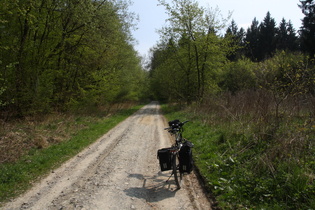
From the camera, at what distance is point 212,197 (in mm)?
5152

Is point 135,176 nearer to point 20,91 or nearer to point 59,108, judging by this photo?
point 20,91

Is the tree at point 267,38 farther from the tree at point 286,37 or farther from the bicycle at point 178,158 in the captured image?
the bicycle at point 178,158

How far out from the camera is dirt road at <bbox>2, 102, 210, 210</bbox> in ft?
15.4

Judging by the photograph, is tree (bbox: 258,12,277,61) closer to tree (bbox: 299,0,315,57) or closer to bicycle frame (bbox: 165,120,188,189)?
tree (bbox: 299,0,315,57)

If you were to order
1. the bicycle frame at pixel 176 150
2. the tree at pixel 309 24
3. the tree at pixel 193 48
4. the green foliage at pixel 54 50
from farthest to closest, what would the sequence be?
the tree at pixel 309 24, the tree at pixel 193 48, the green foliage at pixel 54 50, the bicycle frame at pixel 176 150

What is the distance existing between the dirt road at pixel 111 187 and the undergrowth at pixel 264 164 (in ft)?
2.32

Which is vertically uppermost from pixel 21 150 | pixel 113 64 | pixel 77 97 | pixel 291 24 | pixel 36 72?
pixel 291 24

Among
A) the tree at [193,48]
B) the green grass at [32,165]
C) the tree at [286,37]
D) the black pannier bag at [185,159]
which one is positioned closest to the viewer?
the green grass at [32,165]

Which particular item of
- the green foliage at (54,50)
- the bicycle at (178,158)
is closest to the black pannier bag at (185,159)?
the bicycle at (178,158)

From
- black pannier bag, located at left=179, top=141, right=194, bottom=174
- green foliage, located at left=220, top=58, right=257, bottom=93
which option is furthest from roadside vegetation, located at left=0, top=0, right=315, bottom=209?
green foliage, located at left=220, top=58, right=257, bottom=93

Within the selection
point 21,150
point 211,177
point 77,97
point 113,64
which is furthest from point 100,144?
point 113,64

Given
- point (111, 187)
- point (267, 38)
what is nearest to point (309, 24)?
point (267, 38)

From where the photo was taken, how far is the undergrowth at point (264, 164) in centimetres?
461

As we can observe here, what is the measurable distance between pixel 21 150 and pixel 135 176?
463 cm
